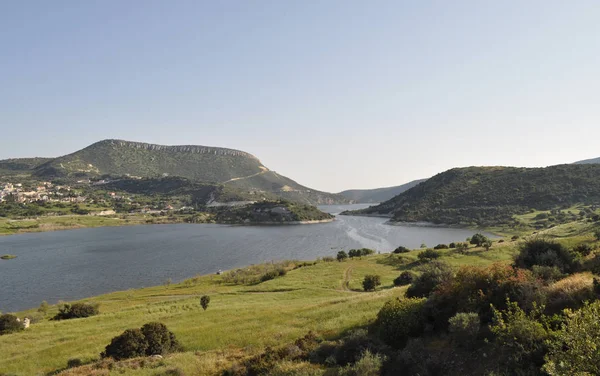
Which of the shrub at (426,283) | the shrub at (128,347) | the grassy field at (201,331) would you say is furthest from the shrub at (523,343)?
the shrub at (128,347)

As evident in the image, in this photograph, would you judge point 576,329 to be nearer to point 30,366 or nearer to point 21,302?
point 30,366

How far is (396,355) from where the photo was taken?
38.8 feet

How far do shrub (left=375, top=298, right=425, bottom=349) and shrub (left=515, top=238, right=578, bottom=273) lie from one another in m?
8.03

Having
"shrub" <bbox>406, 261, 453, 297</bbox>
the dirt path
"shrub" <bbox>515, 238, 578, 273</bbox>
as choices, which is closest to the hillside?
the dirt path

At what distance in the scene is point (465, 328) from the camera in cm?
1105

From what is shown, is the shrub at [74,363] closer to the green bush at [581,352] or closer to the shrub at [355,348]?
the shrub at [355,348]

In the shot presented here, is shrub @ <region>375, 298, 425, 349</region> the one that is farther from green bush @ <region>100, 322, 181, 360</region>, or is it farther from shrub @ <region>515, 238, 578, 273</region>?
green bush @ <region>100, 322, 181, 360</region>

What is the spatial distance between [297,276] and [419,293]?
1478 inches

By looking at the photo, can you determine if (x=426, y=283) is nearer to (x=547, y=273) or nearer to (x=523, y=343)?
(x=547, y=273)

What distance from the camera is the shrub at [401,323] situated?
13.0 metres

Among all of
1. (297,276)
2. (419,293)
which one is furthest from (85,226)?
(419,293)

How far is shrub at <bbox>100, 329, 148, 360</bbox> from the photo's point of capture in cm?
1644

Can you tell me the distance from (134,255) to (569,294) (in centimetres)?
10836

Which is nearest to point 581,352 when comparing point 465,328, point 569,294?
point 465,328
